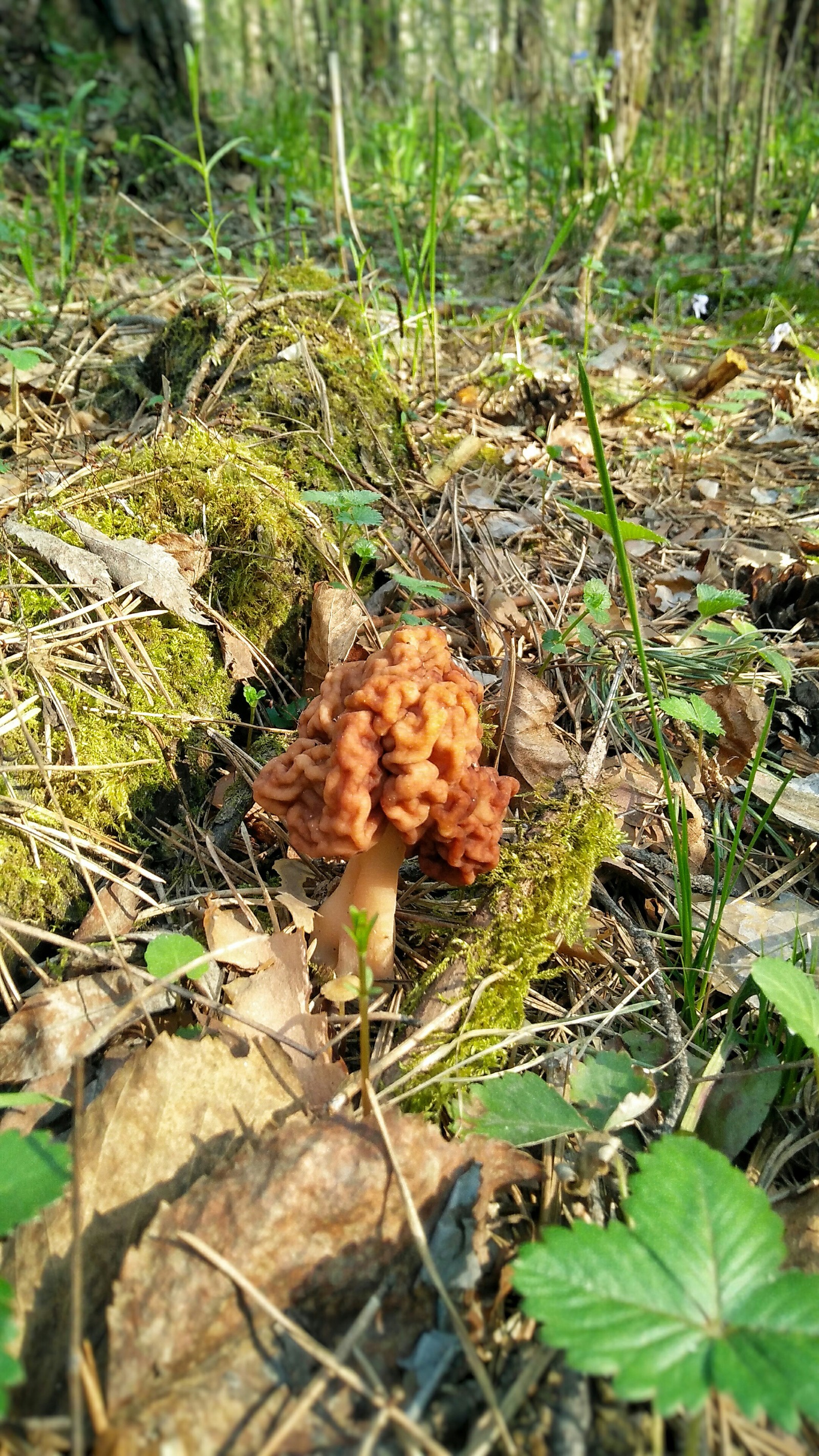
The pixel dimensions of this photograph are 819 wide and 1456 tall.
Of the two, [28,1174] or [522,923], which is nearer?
[28,1174]

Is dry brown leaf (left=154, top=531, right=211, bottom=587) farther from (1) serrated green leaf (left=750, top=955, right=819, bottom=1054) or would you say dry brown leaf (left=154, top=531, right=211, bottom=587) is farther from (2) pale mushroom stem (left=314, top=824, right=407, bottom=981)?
(1) serrated green leaf (left=750, top=955, right=819, bottom=1054)

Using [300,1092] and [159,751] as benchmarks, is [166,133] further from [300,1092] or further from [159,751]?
[300,1092]

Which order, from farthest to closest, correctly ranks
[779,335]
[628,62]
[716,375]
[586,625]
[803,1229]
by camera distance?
[628,62], [779,335], [716,375], [586,625], [803,1229]

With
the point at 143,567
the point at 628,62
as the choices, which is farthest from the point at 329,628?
the point at 628,62

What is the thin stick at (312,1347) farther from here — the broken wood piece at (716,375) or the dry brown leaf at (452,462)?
the broken wood piece at (716,375)

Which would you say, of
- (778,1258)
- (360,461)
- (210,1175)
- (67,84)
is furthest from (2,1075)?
(67,84)

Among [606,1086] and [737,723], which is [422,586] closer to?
[737,723]
